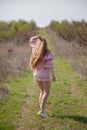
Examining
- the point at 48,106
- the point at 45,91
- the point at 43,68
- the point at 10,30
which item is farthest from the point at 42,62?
the point at 10,30

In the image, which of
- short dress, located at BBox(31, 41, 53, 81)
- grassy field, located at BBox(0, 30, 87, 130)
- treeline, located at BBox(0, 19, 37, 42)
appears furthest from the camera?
treeline, located at BBox(0, 19, 37, 42)

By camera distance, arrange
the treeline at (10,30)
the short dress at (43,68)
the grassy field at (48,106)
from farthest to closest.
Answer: the treeline at (10,30), the short dress at (43,68), the grassy field at (48,106)

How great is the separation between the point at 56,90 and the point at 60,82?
1.44 metres

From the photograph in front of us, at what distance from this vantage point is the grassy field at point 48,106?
7.19 m

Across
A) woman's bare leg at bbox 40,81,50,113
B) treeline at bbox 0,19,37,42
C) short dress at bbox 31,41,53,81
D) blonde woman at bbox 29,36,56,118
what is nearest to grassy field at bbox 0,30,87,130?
woman's bare leg at bbox 40,81,50,113

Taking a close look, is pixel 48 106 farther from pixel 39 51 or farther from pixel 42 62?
pixel 39 51

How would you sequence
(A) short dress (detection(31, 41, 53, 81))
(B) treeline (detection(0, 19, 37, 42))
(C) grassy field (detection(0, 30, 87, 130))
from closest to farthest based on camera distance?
(C) grassy field (detection(0, 30, 87, 130)) → (A) short dress (detection(31, 41, 53, 81)) → (B) treeline (detection(0, 19, 37, 42))

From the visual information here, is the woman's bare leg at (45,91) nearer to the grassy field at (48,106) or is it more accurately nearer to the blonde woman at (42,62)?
the blonde woman at (42,62)

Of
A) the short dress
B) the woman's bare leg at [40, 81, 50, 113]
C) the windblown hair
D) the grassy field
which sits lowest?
the grassy field

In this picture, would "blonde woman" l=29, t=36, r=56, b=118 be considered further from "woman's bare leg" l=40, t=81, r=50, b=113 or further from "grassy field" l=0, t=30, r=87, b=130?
"grassy field" l=0, t=30, r=87, b=130

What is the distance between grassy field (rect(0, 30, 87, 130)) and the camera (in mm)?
7187

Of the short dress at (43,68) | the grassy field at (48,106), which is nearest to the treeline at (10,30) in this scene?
the grassy field at (48,106)

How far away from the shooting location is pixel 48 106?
28.8 ft

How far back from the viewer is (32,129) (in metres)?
6.90
